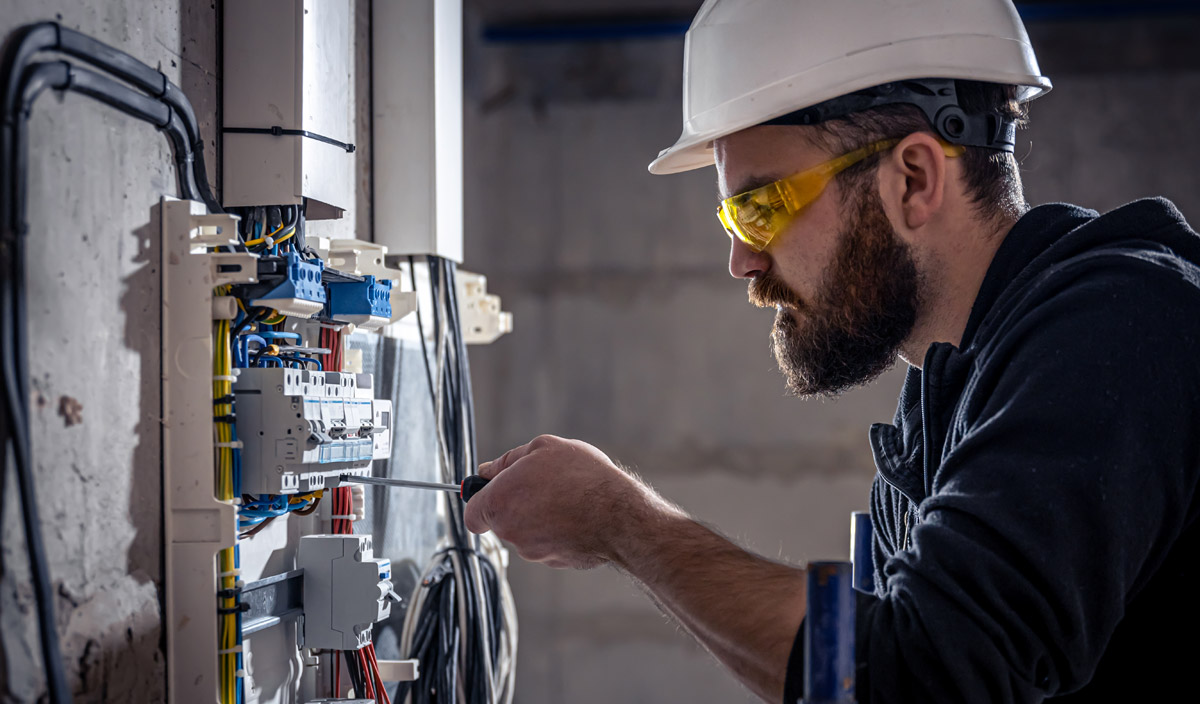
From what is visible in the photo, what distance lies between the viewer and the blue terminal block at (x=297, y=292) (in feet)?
3.12

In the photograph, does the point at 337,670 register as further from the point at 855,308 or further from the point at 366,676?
the point at 855,308

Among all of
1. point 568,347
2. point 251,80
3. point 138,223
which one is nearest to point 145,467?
point 138,223

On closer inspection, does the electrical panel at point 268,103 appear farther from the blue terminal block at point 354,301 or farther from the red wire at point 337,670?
the red wire at point 337,670

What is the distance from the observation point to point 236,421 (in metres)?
0.96

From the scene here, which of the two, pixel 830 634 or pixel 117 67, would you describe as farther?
pixel 117 67

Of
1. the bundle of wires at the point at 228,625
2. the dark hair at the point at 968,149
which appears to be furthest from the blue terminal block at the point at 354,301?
the dark hair at the point at 968,149

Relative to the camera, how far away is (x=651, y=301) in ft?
9.48

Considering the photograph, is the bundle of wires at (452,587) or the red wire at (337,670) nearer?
the red wire at (337,670)

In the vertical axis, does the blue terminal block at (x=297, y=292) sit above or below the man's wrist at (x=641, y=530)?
above

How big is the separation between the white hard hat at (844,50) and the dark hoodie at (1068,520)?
0.29 metres

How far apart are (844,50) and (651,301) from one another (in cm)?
193

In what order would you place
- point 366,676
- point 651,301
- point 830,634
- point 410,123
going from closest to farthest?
1. point 830,634
2. point 366,676
3. point 410,123
4. point 651,301

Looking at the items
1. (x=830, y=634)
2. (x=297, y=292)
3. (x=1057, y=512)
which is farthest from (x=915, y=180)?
(x=297, y=292)

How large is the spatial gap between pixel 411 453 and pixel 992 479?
1.03 metres
